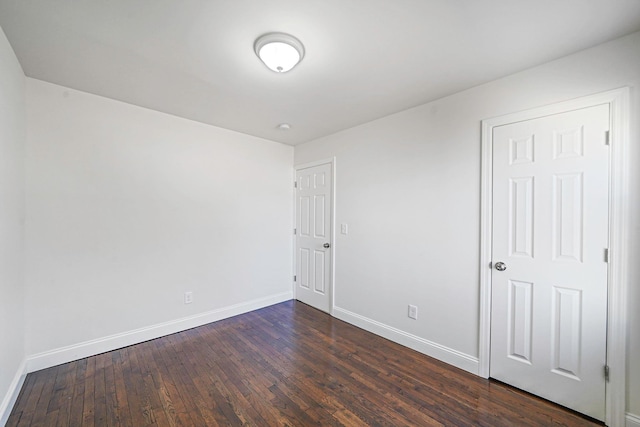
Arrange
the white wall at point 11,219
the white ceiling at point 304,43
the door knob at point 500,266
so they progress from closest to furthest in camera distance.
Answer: the white ceiling at point 304,43, the white wall at point 11,219, the door knob at point 500,266

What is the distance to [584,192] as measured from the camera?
1.69 m

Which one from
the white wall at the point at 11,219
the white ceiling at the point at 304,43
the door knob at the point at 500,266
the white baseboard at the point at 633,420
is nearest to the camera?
the white ceiling at the point at 304,43

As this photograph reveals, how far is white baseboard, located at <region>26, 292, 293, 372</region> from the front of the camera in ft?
7.11

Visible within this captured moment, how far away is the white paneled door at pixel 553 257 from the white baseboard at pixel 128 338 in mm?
2831

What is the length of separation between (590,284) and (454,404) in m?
1.22

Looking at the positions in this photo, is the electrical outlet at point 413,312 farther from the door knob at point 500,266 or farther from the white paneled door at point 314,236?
the white paneled door at point 314,236

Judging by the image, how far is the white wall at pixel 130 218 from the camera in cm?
218

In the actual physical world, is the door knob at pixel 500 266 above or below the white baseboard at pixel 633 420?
above

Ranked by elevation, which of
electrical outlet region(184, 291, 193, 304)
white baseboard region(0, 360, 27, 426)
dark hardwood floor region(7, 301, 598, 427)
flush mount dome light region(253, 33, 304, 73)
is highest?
flush mount dome light region(253, 33, 304, 73)

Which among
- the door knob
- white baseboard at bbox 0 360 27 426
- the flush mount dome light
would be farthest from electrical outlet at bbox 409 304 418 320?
white baseboard at bbox 0 360 27 426

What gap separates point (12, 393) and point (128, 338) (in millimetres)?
808

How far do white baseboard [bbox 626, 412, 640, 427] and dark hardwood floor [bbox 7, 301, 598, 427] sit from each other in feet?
0.60

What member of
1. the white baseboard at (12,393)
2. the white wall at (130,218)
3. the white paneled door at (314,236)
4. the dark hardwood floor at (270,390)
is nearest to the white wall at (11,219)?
the white baseboard at (12,393)

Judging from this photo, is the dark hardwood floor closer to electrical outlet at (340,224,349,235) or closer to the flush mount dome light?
electrical outlet at (340,224,349,235)
